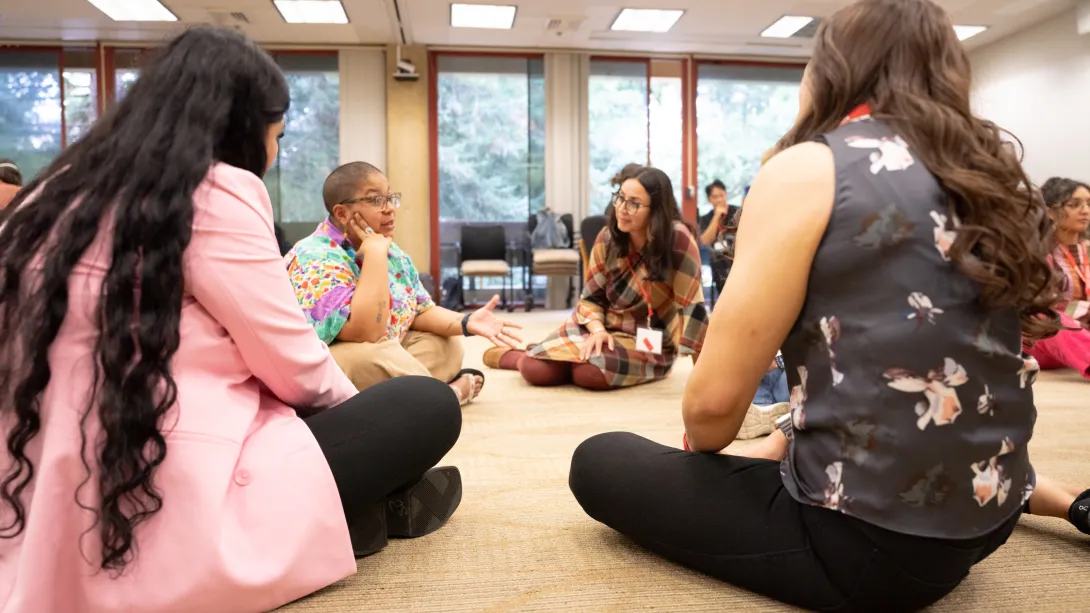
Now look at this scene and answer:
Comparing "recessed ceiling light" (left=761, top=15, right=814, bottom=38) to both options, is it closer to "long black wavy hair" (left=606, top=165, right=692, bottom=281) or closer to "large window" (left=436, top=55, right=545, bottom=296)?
"large window" (left=436, top=55, right=545, bottom=296)

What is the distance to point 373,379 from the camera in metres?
2.53

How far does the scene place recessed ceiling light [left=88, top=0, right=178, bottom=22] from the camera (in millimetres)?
6914

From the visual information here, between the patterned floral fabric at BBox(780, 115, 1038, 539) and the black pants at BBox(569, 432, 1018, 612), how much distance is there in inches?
2.4

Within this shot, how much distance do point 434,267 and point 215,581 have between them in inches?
307

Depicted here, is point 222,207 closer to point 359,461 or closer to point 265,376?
point 265,376

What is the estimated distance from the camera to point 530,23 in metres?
7.62

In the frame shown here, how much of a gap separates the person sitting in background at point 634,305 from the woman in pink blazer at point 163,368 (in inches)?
88.6

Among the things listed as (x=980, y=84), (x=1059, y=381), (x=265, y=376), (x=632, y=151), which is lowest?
(x=1059, y=381)

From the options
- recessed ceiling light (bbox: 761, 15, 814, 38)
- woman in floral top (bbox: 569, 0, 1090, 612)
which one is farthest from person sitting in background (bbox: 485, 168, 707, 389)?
recessed ceiling light (bbox: 761, 15, 814, 38)

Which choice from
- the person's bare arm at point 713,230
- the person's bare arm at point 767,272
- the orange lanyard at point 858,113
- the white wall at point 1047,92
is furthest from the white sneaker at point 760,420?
the white wall at point 1047,92

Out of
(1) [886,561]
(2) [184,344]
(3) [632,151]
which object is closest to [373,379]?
(2) [184,344]

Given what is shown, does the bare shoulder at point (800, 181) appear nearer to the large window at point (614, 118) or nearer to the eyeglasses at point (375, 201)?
the eyeglasses at point (375, 201)

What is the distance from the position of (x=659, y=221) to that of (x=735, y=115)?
21.4 ft

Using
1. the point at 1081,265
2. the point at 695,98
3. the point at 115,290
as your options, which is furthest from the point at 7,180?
the point at 695,98
